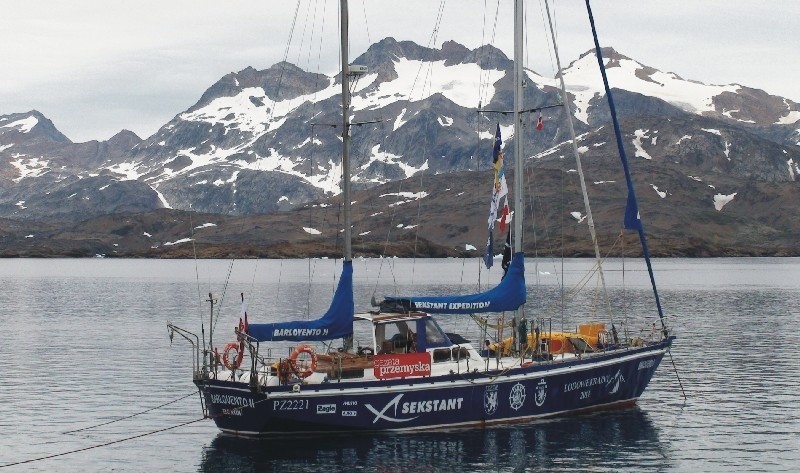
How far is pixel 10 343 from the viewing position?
73.8m

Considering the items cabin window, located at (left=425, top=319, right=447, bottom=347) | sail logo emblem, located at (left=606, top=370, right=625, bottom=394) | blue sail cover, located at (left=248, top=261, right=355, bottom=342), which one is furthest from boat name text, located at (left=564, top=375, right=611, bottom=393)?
blue sail cover, located at (left=248, top=261, right=355, bottom=342)

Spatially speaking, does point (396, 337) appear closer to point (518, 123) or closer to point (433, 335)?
point (433, 335)

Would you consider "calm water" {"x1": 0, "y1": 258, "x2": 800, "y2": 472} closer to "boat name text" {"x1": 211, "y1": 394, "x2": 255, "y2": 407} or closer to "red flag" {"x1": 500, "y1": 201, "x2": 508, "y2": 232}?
"boat name text" {"x1": 211, "y1": 394, "x2": 255, "y2": 407}

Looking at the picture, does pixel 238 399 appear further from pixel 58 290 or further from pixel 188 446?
pixel 58 290

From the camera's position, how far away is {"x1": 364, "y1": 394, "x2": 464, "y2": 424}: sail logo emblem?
35781 millimetres

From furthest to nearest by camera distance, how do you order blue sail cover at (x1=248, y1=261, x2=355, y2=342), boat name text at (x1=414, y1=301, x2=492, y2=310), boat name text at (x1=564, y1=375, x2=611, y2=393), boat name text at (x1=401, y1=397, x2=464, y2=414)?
boat name text at (x1=564, y1=375, x2=611, y2=393) → boat name text at (x1=414, y1=301, x2=492, y2=310) → blue sail cover at (x1=248, y1=261, x2=355, y2=342) → boat name text at (x1=401, y1=397, x2=464, y2=414)

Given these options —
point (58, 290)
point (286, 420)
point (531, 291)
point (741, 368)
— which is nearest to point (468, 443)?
point (286, 420)

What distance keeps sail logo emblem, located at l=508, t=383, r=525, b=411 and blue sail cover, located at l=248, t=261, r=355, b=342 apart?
6521 mm

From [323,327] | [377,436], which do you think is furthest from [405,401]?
[323,327]

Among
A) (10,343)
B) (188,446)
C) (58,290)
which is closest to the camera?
(188,446)

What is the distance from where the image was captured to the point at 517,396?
38.0 m

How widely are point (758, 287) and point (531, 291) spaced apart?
1557 inches

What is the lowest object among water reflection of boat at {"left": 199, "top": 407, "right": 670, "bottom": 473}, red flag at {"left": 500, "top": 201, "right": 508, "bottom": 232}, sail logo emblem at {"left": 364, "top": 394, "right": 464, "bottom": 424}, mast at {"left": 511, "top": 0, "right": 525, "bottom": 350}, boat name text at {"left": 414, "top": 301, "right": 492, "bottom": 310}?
water reflection of boat at {"left": 199, "top": 407, "right": 670, "bottom": 473}

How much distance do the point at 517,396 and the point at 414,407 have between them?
14.3 feet
